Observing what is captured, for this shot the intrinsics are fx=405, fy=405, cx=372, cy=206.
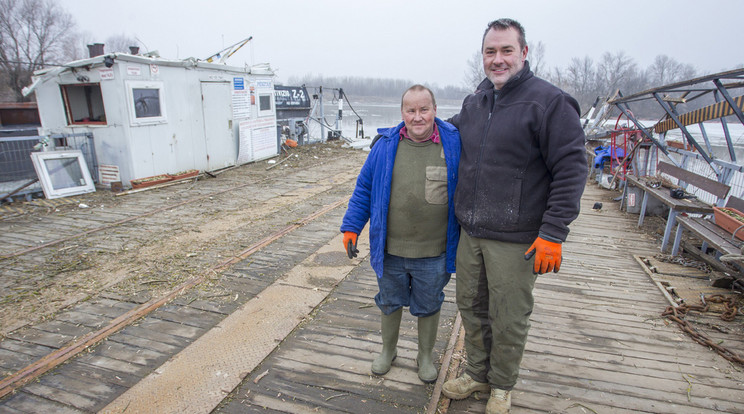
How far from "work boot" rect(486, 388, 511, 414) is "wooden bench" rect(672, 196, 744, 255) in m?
3.27

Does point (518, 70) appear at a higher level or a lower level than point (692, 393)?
higher

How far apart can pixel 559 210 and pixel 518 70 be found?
0.79 m

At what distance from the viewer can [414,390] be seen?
269 cm

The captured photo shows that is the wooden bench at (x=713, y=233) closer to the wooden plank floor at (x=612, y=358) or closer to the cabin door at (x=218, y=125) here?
the wooden plank floor at (x=612, y=358)

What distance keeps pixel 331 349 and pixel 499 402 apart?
1.30m

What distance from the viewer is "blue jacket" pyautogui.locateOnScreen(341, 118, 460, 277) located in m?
2.44

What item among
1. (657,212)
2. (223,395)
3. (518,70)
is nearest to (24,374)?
(223,395)

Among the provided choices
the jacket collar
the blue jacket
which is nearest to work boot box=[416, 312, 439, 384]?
the blue jacket

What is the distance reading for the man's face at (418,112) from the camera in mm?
2359

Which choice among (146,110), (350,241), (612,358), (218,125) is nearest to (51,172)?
(146,110)

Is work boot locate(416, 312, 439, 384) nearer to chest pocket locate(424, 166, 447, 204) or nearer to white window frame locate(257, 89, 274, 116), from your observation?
chest pocket locate(424, 166, 447, 204)

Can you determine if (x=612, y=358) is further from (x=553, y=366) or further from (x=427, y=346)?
(x=427, y=346)

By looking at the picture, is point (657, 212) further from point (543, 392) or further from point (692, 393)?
point (543, 392)

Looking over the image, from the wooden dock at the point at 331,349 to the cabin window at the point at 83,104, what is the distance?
17.2 feet
